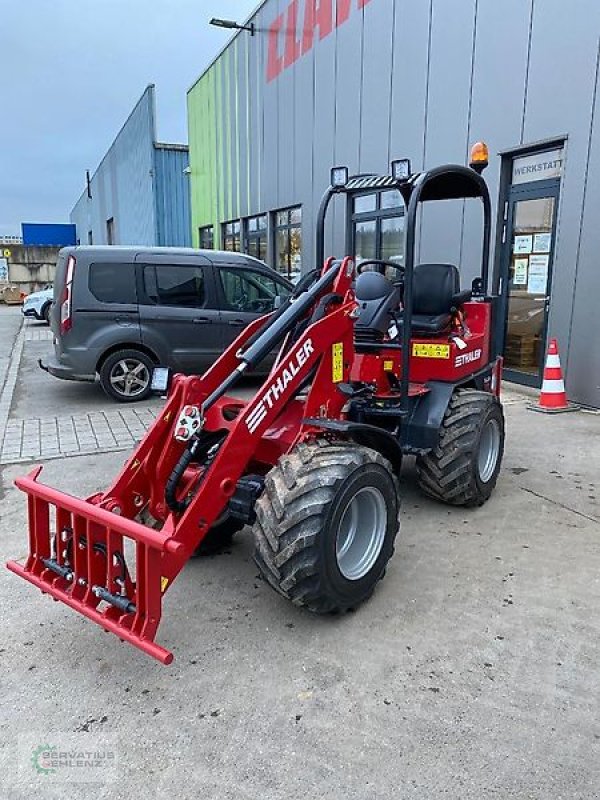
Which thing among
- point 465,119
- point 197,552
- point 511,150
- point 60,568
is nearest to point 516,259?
point 511,150

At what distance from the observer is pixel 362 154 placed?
35.9 feet

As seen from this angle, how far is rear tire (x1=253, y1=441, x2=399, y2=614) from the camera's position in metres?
2.88

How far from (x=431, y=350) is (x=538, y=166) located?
4.44 meters

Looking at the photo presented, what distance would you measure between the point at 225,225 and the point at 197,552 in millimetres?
15837

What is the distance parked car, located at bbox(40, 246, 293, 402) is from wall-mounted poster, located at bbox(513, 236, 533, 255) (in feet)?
10.1

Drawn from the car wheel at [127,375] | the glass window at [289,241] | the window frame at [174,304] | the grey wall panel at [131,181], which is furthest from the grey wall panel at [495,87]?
the grey wall panel at [131,181]

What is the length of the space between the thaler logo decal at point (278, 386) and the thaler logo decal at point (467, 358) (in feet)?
5.44

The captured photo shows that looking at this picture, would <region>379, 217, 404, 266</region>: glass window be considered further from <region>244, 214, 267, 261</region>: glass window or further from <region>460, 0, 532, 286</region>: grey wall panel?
<region>244, 214, 267, 261</region>: glass window

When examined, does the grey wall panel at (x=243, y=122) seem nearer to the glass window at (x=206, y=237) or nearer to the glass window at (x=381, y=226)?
the glass window at (x=206, y=237)

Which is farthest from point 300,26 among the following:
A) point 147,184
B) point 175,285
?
point 147,184

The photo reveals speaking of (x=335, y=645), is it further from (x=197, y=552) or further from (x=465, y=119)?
(x=465, y=119)

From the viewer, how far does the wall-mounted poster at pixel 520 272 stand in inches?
321

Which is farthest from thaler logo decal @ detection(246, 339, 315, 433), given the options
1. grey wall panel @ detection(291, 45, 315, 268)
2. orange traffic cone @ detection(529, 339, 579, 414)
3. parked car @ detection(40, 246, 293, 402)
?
grey wall panel @ detection(291, 45, 315, 268)

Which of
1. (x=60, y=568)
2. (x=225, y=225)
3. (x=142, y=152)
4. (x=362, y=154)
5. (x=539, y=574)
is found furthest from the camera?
(x=142, y=152)
